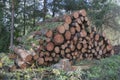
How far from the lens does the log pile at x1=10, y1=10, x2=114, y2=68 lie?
19.5ft

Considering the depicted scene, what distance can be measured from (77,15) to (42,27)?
1.09 meters

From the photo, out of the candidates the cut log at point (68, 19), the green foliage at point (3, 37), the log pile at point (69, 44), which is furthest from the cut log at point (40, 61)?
the green foliage at point (3, 37)

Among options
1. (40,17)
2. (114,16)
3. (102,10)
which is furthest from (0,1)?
(114,16)

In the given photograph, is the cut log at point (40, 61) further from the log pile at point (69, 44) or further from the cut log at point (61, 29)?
the cut log at point (61, 29)

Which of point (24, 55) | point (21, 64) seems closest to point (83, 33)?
point (24, 55)

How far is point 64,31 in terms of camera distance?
6.43m

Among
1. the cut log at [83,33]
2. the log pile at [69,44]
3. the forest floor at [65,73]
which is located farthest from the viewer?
the cut log at [83,33]

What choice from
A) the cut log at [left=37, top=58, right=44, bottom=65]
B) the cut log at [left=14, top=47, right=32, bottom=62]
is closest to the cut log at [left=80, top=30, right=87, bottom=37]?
the cut log at [left=37, top=58, right=44, bottom=65]

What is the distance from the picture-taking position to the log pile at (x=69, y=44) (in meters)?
5.93

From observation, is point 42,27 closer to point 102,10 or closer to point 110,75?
point 110,75

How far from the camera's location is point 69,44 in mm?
6625

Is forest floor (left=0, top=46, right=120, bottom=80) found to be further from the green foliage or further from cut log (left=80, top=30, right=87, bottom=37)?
the green foliage

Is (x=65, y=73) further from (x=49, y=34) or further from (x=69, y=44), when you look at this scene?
(x=69, y=44)

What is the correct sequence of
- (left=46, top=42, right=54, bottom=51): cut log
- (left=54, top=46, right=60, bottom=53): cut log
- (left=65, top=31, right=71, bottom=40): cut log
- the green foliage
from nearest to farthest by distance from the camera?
(left=46, top=42, right=54, bottom=51): cut log
(left=54, top=46, right=60, bottom=53): cut log
(left=65, top=31, right=71, bottom=40): cut log
the green foliage
